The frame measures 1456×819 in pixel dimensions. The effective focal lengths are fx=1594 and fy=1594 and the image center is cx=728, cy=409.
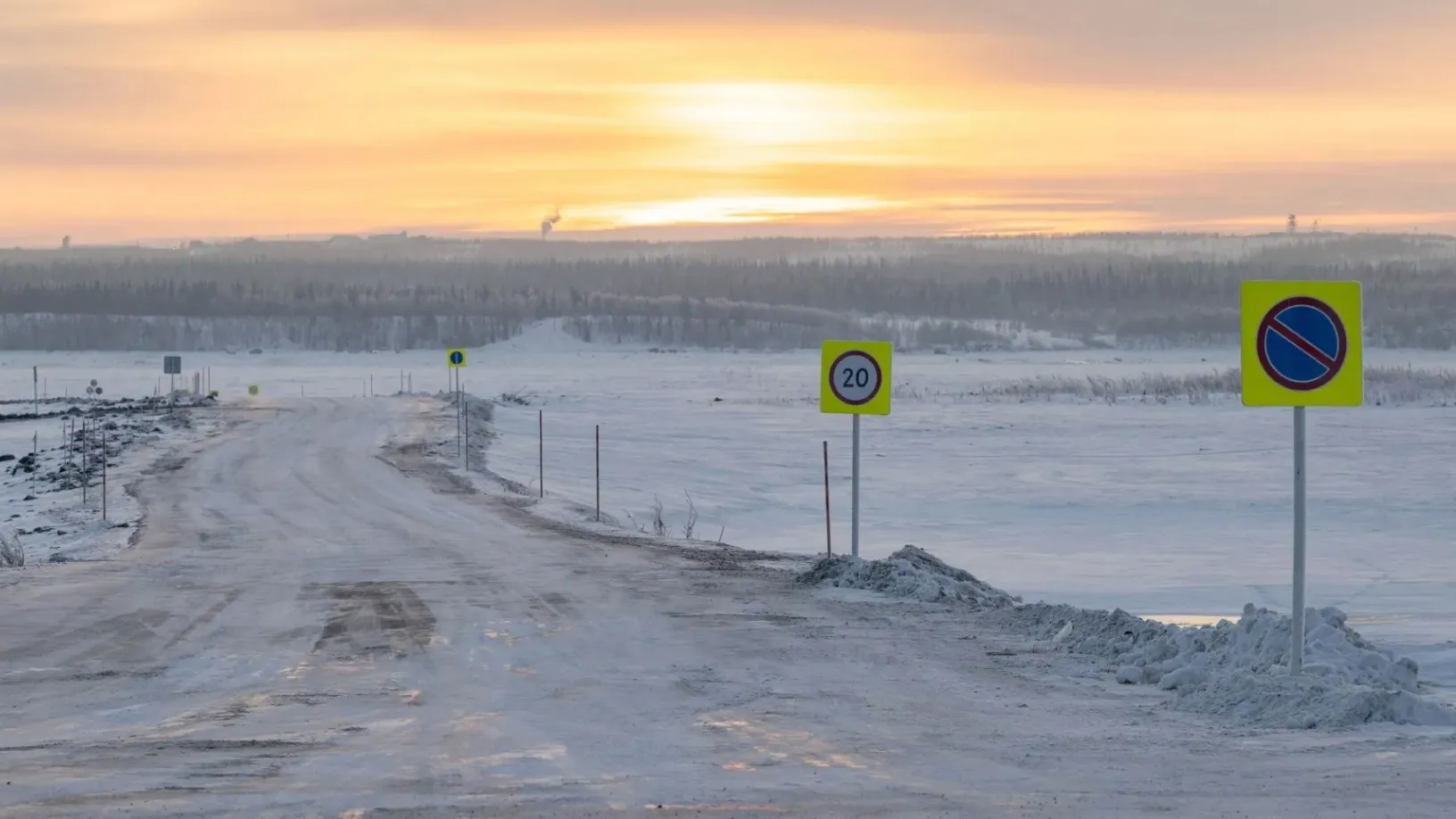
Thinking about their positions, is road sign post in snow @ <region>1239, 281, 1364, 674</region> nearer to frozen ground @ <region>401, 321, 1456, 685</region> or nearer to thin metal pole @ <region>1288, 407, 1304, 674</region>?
thin metal pole @ <region>1288, 407, 1304, 674</region>

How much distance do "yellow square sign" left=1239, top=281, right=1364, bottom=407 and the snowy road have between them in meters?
2.24

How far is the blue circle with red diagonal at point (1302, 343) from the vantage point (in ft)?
33.9

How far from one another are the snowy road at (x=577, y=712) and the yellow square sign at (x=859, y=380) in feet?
6.91

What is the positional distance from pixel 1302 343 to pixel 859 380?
7357mm

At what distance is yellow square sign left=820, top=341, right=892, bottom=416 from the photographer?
17281 mm

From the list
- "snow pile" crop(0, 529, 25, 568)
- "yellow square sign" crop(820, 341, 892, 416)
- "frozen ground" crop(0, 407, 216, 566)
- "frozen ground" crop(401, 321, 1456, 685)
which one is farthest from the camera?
"frozen ground" crop(0, 407, 216, 566)

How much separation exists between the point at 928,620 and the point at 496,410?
47.5 metres

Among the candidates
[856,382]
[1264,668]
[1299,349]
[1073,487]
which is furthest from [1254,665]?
[1073,487]

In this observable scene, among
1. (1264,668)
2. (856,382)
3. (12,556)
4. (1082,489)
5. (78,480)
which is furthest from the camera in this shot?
(1082,489)

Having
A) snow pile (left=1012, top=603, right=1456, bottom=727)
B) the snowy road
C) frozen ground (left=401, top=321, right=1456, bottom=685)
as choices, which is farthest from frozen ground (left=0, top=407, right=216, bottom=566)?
snow pile (left=1012, top=603, right=1456, bottom=727)

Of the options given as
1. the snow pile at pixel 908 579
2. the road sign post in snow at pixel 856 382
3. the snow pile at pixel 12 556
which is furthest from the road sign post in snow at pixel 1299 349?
the snow pile at pixel 12 556

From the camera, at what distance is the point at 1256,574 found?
22875mm

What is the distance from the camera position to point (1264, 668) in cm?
1084

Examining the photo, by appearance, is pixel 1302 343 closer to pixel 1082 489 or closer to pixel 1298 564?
pixel 1298 564
